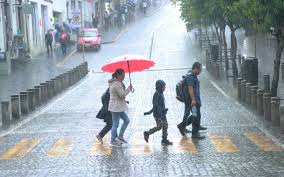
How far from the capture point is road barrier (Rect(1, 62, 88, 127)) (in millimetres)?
19969

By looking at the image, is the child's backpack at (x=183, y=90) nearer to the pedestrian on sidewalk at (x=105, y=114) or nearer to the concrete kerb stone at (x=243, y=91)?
the pedestrian on sidewalk at (x=105, y=114)

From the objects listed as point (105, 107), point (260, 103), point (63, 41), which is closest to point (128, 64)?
point (105, 107)

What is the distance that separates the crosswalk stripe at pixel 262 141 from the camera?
13648mm

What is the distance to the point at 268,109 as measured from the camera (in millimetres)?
17562

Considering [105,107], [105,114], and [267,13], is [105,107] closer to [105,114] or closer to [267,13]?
[105,114]

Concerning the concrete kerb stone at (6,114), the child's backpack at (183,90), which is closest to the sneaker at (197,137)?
the child's backpack at (183,90)

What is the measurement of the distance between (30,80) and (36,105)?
1051 centimetres

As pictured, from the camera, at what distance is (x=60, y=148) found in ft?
47.7

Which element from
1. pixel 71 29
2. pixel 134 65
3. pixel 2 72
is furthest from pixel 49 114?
pixel 71 29

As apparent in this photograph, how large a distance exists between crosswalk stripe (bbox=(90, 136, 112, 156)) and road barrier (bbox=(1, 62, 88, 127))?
17.5 feet

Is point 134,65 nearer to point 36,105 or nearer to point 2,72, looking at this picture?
point 36,105

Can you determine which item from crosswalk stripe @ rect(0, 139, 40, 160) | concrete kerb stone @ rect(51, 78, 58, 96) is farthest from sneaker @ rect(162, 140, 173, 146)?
concrete kerb stone @ rect(51, 78, 58, 96)

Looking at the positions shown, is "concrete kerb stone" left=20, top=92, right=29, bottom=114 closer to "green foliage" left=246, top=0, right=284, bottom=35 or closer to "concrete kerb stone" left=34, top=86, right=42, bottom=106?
"concrete kerb stone" left=34, top=86, right=42, bottom=106

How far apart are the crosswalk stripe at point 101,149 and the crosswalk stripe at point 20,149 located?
4.58 ft
